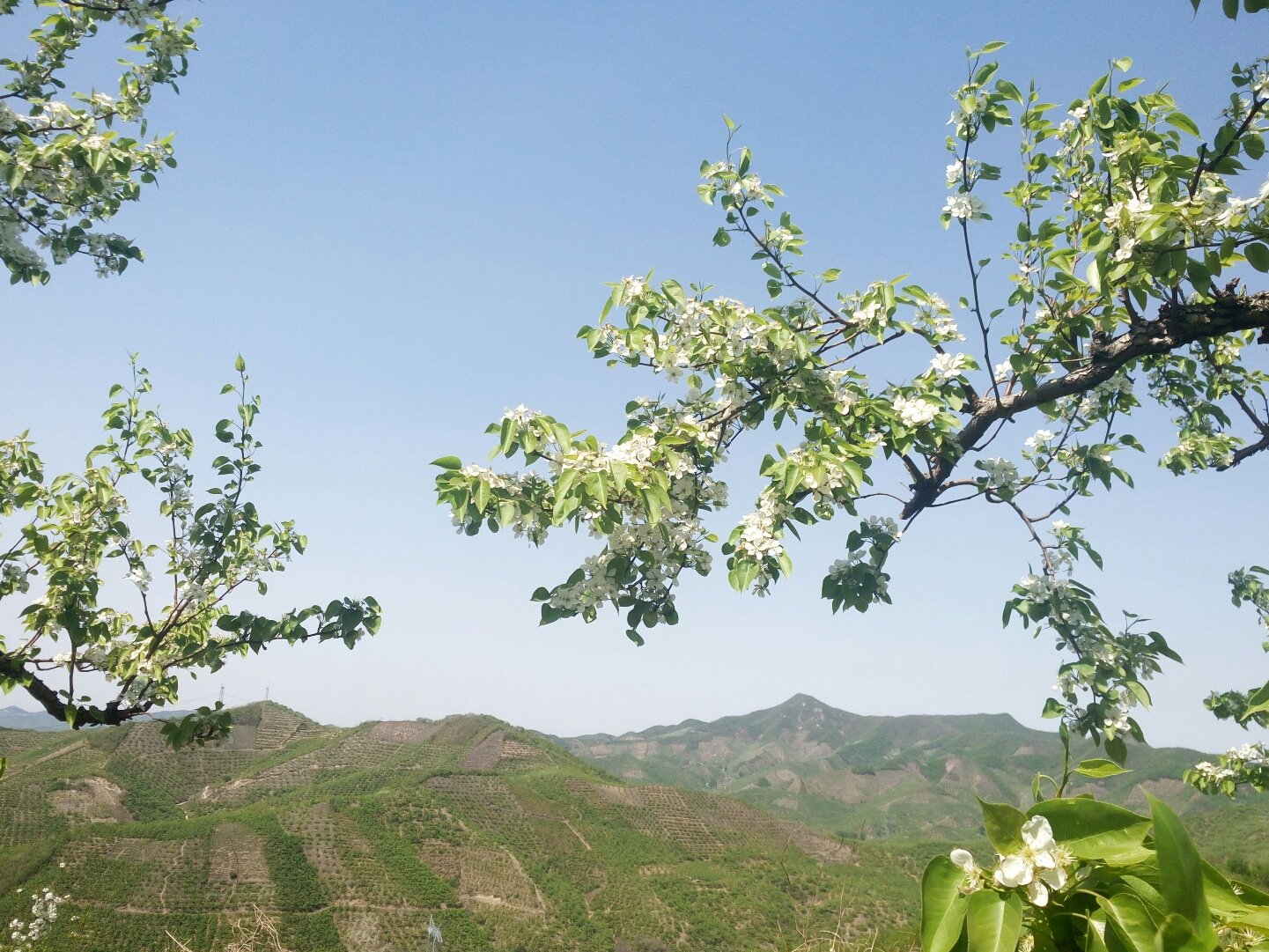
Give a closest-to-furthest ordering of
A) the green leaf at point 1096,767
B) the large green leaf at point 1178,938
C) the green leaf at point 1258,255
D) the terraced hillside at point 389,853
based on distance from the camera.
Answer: the large green leaf at point 1178,938
the green leaf at point 1096,767
the green leaf at point 1258,255
the terraced hillside at point 389,853

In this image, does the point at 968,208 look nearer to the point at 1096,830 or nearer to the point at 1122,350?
the point at 1122,350

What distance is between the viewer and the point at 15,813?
5097 cm

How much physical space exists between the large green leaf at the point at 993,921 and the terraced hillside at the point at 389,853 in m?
41.2

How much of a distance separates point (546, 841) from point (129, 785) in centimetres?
3561

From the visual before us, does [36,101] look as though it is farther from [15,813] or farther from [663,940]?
[15,813]

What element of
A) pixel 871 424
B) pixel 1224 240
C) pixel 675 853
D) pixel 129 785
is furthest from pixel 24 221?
pixel 129 785

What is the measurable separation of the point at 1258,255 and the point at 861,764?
142m

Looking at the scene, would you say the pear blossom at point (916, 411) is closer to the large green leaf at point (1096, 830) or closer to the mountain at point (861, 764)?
the large green leaf at point (1096, 830)

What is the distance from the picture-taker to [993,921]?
0.88 m

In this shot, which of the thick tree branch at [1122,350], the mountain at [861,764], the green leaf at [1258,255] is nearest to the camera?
the green leaf at [1258,255]

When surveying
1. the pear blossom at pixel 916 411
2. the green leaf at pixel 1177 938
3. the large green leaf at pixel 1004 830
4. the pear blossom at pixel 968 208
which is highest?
the pear blossom at pixel 968 208

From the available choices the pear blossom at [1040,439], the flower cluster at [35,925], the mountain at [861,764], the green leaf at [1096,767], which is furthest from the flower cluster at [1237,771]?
the mountain at [861,764]

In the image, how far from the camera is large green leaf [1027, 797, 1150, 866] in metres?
0.91

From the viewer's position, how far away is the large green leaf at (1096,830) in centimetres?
91
